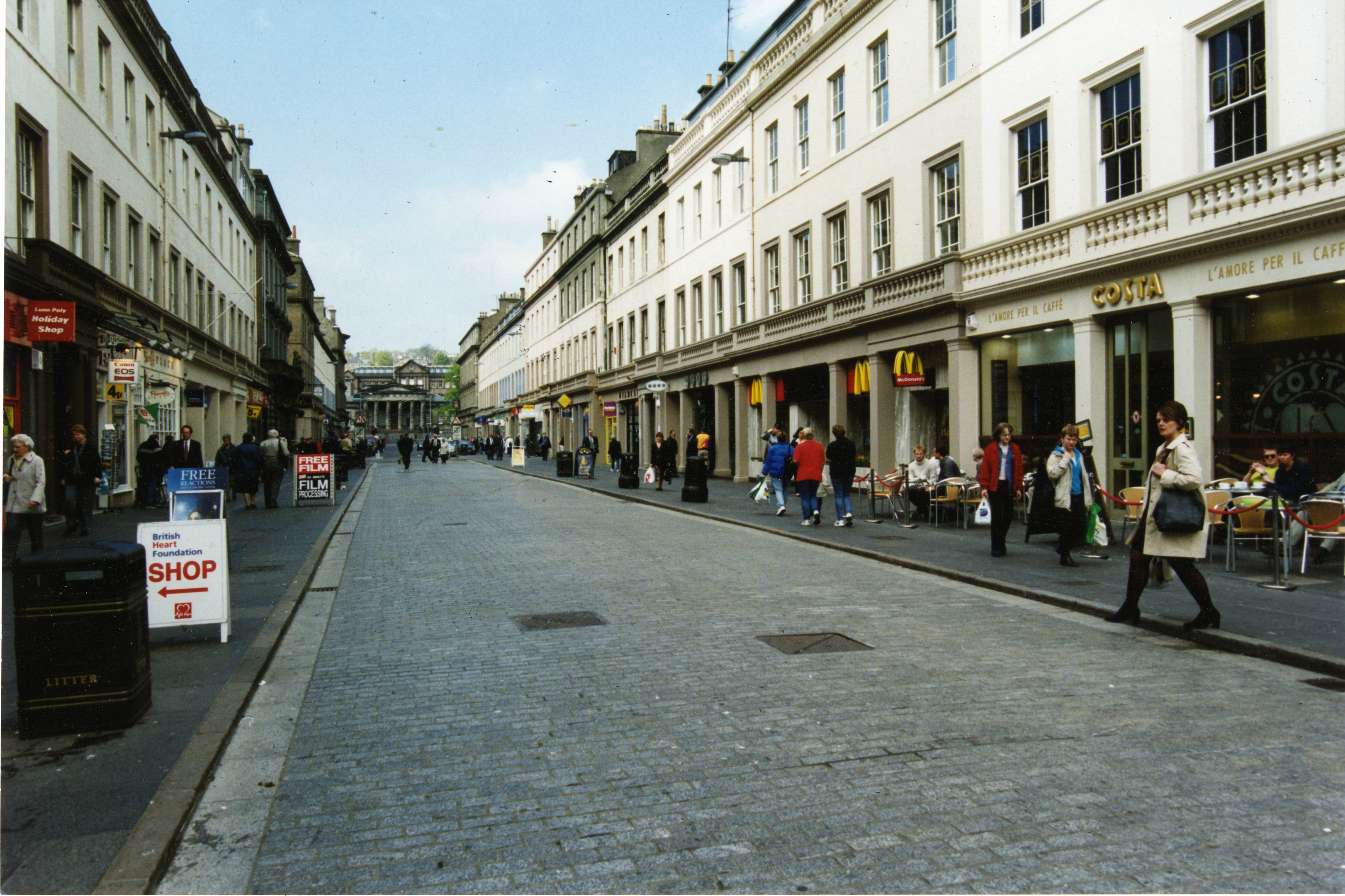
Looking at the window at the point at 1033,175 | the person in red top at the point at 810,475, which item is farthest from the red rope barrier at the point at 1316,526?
the window at the point at 1033,175

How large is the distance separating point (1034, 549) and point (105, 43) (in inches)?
885

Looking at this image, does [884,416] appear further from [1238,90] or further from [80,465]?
[80,465]

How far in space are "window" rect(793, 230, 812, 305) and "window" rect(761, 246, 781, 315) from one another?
3.62ft

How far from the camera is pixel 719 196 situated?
33969 millimetres

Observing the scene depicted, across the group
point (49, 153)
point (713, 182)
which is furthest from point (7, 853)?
point (713, 182)

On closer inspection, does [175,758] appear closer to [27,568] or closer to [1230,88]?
[27,568]

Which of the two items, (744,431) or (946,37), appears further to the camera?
A: (744,431)

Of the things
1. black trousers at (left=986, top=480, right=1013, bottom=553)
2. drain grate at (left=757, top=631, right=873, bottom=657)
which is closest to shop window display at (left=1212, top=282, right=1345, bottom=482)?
black trousers at (left=986, top=480, right=1013, bottom=553)

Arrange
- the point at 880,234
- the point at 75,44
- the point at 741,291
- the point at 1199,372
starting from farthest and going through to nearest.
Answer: the point at 741,291 → the point at 880,234 → the point at 75,44 → the point at 1199,372

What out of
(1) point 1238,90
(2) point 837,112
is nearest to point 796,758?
(1) point 1238,90

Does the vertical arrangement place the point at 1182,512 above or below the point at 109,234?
below

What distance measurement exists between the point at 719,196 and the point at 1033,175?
17.5 metres

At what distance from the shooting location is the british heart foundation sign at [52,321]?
14.9 meters

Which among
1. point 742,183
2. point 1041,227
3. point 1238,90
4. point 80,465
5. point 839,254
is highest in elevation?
point 742,183
